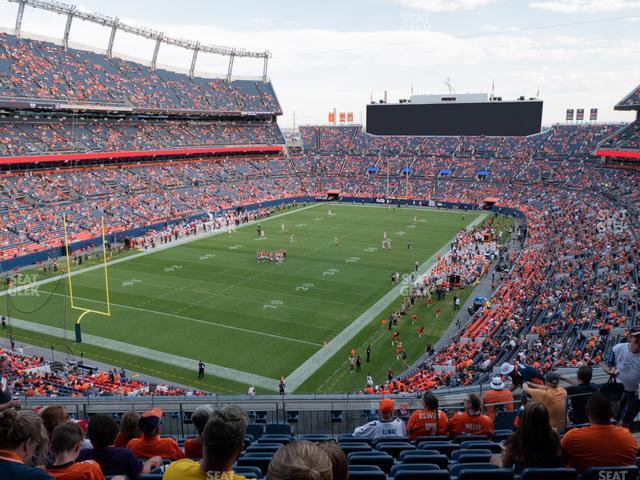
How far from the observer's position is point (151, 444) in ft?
17.2

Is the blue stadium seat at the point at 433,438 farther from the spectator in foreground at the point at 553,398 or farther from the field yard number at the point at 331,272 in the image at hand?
the field yard number at the point at 331,272

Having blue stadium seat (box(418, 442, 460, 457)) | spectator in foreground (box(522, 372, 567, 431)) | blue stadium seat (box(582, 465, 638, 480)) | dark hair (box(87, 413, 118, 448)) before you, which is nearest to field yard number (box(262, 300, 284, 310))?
blue stadium seat (box(418, 442, 460, 457))

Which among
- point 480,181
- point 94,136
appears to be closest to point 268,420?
point 94,136

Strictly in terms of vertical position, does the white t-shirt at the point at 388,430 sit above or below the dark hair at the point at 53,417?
below

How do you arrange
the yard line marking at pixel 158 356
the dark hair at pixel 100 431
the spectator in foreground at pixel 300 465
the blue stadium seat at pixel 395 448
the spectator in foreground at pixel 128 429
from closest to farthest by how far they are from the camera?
the spectator in foreground at pixel 300 465 < the dark hair at pixel 100 431 < the spectator in foreground at pixel 128 429 < the blue stadium seat at pixel 395 448 < the yard line marking at pixel 158 356

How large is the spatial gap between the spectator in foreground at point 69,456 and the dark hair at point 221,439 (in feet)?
3.79

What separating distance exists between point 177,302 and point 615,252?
25.0 m

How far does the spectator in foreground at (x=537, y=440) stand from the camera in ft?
13.3

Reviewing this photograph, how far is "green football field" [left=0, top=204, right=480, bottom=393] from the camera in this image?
853 inches

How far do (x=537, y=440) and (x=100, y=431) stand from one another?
3.49 m

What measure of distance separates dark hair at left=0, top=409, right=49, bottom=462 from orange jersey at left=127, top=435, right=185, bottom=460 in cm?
208

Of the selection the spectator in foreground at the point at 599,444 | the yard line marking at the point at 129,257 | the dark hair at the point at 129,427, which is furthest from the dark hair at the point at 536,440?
the yard line marking at the point at 129,257

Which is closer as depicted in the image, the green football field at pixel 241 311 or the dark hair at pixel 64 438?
the dark hair at pixel 64 438

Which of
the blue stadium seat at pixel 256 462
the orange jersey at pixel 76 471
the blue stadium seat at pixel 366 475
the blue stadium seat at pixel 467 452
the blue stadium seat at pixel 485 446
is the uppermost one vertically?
the orange jersey at pixel 76 471
